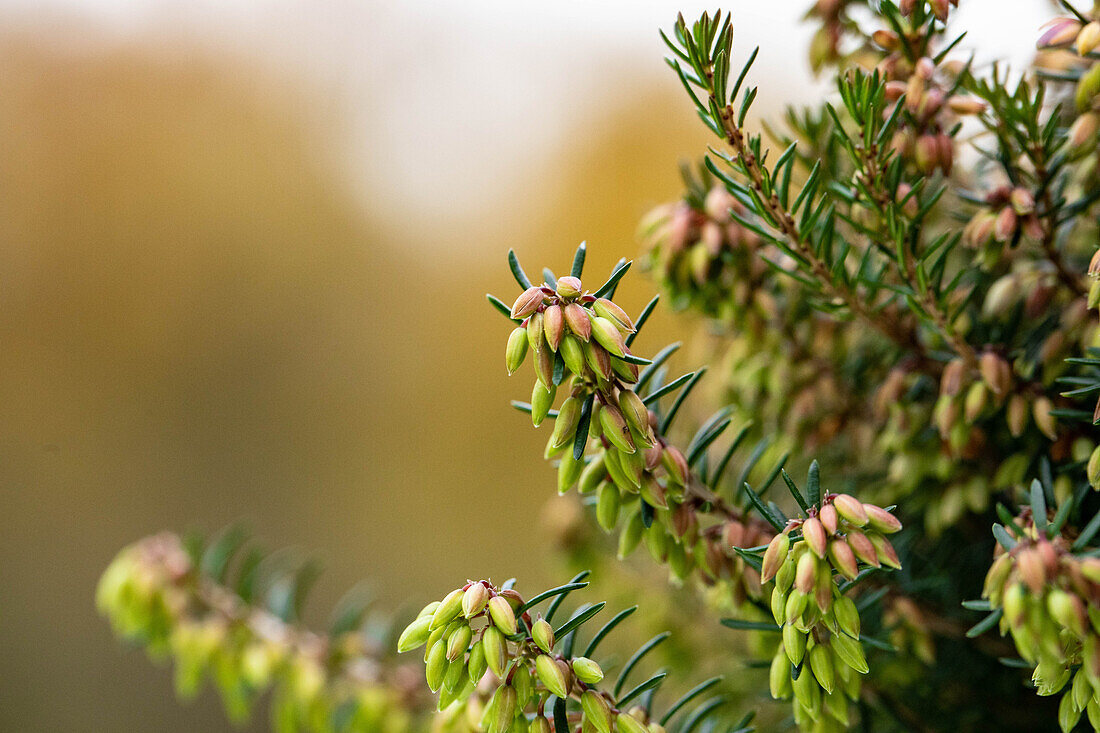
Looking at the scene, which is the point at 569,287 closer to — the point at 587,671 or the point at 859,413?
the point at 587,671

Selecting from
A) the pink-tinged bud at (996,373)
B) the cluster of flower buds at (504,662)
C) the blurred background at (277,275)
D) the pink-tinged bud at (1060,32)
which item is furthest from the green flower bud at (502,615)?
the blurred background at (277,275)

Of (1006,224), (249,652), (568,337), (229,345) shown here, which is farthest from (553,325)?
(229,345)

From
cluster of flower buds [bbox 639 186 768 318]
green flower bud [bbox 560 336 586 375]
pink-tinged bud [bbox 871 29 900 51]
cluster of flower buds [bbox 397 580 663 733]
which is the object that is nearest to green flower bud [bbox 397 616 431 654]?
cluster of flower buds [bbox 397 580 663 733]

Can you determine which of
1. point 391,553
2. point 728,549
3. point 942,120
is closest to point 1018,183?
point 942,120

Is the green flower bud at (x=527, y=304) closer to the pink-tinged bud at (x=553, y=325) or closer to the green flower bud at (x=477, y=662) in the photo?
the pink-tinged bud at (x=553, y=325)

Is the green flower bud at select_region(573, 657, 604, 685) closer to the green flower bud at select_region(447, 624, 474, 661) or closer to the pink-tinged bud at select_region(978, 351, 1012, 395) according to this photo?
the green flower bud at select_region(447, 624, 474, 661)

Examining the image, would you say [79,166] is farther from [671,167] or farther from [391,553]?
[671,167]
